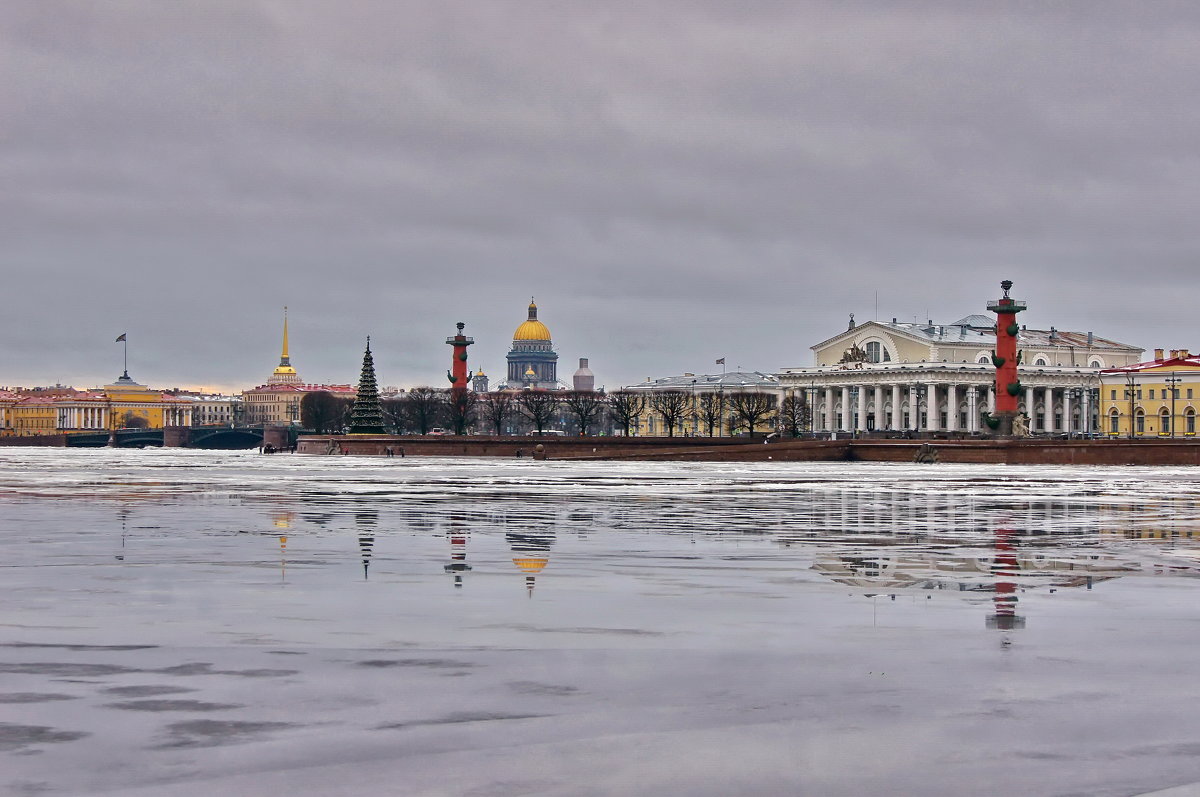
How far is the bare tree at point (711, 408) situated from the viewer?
139925 millimetres

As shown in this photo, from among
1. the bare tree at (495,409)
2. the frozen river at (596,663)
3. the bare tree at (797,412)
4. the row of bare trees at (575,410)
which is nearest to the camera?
the frozen river at (596,663)

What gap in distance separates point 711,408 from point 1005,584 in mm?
126976

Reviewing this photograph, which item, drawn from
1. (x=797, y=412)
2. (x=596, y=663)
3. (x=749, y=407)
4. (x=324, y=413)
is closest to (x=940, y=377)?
(x=797, y=412)

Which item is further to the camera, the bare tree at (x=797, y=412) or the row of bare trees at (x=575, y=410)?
the bare tree at (x=797, y=412)

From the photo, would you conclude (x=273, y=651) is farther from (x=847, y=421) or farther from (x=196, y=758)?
(x=847, y=421)

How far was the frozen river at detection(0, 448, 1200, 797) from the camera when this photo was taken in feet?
23.8

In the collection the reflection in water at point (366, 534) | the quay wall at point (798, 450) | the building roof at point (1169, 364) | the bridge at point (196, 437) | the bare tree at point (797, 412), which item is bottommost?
the reflection in water at point (366, 534)

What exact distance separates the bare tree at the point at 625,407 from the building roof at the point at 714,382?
7700 millimetres

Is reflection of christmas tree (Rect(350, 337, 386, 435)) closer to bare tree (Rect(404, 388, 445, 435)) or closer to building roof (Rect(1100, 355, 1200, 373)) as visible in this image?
bare tree (Rect(404, 388, 445, 435))

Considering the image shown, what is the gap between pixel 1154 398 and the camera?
12244 centimetres

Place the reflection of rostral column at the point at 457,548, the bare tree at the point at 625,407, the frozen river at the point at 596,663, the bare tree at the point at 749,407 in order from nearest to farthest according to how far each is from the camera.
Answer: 1. the frozen river at the point at 596,663
2. the reflection of rostral column at the point at 457,548
3. the bare tree at the point at 749,407
4. the bare tree at the point at 625,407

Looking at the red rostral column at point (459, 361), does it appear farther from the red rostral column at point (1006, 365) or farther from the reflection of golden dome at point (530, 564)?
the reflection of golden dome at point (530, 564)

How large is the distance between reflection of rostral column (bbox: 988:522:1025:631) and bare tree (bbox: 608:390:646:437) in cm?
10958

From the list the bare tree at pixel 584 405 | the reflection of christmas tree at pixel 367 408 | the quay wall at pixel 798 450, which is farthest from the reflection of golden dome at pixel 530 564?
the bare tree at pixel 584 405
